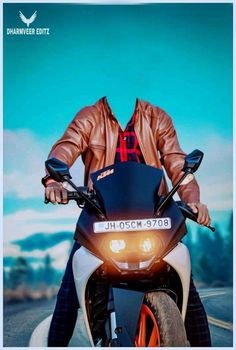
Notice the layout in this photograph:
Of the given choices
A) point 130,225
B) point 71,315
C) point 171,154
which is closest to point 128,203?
point 130,225

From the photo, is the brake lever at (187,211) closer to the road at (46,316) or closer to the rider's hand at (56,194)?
the rider's hand at (56,194)

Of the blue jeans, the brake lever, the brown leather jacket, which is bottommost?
the blue jeans

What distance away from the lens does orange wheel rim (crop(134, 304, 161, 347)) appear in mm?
3228

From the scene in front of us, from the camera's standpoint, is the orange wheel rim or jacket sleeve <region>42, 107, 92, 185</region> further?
jacket sleeve <region>42, 107, 92, 185</region>

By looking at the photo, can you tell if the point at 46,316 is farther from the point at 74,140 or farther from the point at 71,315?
the point at 74,140

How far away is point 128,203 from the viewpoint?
3.25 m

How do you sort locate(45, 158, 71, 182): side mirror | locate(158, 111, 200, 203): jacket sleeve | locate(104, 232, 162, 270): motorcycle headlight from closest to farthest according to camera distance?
locate(104, 232, 162, 270): motorcycle headlight
locate(45, 158, 71, 182): side mirror
locate(158, 111, 200, 203): jacket sleeve

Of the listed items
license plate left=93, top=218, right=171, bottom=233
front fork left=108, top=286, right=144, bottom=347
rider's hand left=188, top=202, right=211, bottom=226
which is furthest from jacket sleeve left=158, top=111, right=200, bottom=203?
front fork left=108, top=286, right=144, bottom=347

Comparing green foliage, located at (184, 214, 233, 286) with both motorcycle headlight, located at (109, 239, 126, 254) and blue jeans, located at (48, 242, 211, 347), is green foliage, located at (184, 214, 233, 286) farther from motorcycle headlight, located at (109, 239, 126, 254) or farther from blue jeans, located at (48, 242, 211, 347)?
motorcycle headlight, located at (109, 239, 126, 254)

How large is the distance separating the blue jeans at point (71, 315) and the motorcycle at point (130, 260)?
1.65 feet

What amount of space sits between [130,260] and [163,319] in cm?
35

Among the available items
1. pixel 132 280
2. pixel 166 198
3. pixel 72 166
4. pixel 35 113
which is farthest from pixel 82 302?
pixel 35 113

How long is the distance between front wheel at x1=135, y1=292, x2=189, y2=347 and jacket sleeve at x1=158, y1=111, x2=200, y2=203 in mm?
1324

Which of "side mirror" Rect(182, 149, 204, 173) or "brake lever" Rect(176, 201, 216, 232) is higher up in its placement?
"side mirror" Rect(182, 149, 204, 173)
